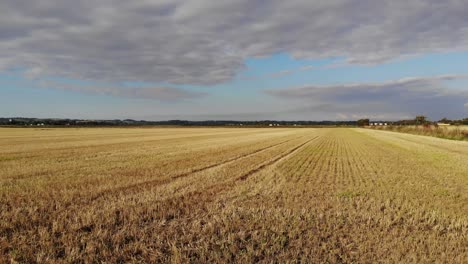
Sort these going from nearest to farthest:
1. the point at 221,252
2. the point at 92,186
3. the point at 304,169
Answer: the point at 221,252 < the point at 92,186 < the point at 304,169

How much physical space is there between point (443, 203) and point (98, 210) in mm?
8692

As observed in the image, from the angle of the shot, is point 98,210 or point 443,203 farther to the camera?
point 443,203

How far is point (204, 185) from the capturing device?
11055 millimetres

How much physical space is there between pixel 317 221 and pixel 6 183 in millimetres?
9989

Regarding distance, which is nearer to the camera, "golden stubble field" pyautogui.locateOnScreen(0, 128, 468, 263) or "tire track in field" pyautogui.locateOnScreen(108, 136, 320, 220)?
"golden stubble field" pyautogui.locateOnScreen(0, 128, 468, 263)

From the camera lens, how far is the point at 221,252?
5508 millimetres

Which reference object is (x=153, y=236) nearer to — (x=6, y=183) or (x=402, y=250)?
(x=402, y=250)

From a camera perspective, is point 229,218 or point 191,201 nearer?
point 229,218

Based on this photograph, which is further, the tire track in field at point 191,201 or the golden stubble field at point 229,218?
the tire track in field at point 191,201

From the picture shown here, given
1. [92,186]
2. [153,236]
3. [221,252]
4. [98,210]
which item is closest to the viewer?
[221,252]

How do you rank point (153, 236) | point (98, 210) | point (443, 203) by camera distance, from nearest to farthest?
point (153, 236) → point (98, 210) → point (443, 203)

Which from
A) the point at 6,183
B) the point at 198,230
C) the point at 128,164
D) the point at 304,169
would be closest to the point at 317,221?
the point at 198,230

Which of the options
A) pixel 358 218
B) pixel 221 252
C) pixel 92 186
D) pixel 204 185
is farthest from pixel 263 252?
pixel 92 186

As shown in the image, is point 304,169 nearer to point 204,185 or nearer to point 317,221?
point 204,185
